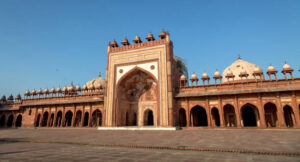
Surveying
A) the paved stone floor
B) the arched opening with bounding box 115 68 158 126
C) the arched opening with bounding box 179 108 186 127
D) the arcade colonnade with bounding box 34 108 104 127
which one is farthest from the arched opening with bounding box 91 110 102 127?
the paved stone floor

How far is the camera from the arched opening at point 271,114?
68.1ft

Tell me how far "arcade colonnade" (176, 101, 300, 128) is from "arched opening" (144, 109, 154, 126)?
5206mm

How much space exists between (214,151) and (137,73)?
779 inches

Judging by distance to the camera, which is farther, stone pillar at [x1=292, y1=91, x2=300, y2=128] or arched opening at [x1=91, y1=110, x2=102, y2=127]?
arched opening at [x1=91, y1=110, x2=102, y2=127]

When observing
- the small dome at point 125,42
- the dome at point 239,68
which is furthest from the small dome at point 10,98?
the dome at point 239,68

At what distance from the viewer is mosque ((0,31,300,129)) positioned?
19.7 meters

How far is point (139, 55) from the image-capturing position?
24.7 meters

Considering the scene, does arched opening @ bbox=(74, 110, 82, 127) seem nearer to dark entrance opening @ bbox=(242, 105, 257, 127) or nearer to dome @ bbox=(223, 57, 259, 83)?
dark entrance opening @ bbox=(242, 105, 257, 127)

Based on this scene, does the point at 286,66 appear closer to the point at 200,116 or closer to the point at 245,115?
the point at 245,115

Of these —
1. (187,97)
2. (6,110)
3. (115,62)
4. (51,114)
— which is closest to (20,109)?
(6,110)

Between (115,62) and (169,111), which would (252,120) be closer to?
(169,111)

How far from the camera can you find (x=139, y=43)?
25266 millimetres

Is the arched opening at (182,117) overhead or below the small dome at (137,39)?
below

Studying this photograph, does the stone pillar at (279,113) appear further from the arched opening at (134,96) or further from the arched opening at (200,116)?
the arched opening at (134,96)
